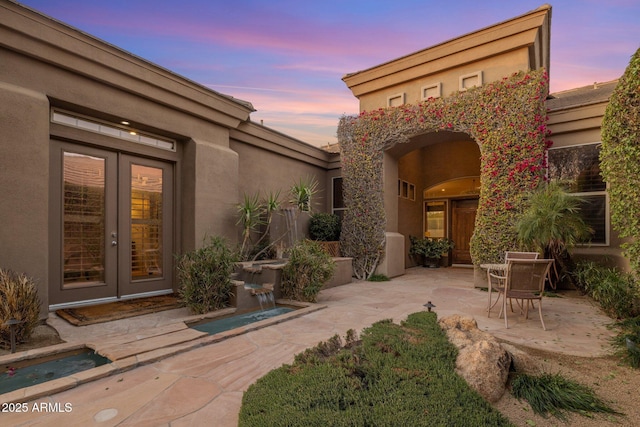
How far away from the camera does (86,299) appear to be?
514cm

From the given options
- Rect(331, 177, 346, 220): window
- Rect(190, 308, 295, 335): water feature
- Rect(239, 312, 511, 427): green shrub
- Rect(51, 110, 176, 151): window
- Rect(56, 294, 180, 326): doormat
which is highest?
Rect(51, 110, 176, 151): window

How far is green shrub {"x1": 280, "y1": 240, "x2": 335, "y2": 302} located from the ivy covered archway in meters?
3.19

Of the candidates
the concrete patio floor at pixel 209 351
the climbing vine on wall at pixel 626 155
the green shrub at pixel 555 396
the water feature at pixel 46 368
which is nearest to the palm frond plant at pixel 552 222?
the concrete patio floor at pixel 209 351

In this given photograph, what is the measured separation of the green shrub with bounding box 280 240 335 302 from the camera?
5.49 meters

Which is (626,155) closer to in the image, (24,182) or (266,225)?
(266,225)

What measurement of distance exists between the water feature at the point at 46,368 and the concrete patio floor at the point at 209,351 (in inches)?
5.7

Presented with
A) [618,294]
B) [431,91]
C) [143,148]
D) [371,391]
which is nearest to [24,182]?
[143,148]

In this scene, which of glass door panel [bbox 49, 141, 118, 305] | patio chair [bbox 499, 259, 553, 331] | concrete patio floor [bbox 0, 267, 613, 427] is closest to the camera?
concrete patio floor [bbox 0, 267, 613, 427]

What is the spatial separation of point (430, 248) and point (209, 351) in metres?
8.90

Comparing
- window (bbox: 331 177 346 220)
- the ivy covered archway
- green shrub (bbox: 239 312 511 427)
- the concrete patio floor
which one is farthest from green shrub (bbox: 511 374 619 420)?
window (bbox: 331 177 346 220)

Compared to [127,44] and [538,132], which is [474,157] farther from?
[127,44]

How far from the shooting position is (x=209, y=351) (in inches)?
126

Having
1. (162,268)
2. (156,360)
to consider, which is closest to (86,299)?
(162,268)

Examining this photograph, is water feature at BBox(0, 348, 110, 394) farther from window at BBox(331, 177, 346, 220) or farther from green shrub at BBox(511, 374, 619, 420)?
window at BBox(331, 177, 346, 220)
